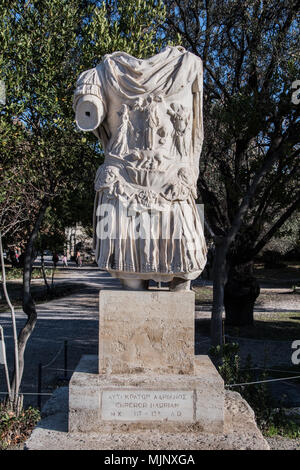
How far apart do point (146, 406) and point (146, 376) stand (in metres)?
0.20

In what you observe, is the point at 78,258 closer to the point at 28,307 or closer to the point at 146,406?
the point at 28,307

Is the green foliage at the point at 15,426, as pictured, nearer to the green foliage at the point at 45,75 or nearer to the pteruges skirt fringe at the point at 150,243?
the pteruges skirt fringe at the point at 150,243

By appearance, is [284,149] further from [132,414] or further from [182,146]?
[132,414]

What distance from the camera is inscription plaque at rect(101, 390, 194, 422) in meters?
3.17

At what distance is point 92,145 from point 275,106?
357 centimetres

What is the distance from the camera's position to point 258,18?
409 inches

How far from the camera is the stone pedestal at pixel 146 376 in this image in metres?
3.17

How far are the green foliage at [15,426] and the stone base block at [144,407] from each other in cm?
196

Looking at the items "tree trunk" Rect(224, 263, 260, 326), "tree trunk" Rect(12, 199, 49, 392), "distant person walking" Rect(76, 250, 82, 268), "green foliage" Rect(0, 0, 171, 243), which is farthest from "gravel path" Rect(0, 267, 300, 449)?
"distant person walking" Rect(76, 250, 82, 268)

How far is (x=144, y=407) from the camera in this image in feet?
10.4

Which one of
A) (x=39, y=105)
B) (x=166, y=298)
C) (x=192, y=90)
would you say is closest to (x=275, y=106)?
(x=39, y=105)

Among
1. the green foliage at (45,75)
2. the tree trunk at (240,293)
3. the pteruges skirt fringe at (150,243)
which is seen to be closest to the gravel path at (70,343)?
the tree trunk at (240,293)

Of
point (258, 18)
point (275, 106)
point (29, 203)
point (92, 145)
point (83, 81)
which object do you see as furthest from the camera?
point (258, 18)

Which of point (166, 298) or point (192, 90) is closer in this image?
point (166, 298)
